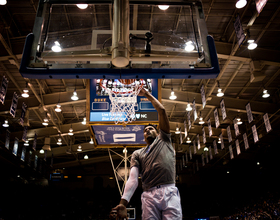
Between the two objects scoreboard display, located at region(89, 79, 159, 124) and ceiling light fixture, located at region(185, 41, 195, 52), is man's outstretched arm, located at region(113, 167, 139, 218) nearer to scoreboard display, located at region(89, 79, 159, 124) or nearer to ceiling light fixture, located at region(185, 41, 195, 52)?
ceiling light fixture, located at region(185, 41, 195, 52)

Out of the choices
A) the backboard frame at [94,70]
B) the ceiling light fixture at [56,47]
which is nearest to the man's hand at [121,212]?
the backboard frame at [94,70]

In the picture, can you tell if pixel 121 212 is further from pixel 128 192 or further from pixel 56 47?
pixel 56 47

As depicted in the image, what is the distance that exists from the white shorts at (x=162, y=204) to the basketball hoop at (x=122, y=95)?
3782 mm

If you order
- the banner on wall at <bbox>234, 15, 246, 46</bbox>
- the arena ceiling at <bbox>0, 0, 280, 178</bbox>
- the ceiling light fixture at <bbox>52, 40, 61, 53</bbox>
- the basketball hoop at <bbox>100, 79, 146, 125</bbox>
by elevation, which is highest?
the arena ceiling at <bbox>0, 0, 280, 178</bbox>

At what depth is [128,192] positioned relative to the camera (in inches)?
85.5

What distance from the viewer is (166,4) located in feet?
13.9

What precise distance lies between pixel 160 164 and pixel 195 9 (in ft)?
10.3

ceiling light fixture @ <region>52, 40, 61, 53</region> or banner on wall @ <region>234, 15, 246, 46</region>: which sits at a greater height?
banner on wall @ <region>234, 15, 246, 46</region>

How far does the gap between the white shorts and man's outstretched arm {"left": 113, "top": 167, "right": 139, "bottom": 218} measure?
16cm

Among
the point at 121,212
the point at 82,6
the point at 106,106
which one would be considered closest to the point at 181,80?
the point at 106,106

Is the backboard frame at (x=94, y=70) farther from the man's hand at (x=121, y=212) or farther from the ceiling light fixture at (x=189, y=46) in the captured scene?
the man's hand at (x=121, y=212)

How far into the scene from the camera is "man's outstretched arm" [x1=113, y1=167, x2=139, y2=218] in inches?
77.5

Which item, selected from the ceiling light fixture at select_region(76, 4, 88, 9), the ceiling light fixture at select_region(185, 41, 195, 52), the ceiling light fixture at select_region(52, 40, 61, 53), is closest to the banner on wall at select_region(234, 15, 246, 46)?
the ceiling light fixture at select_region(185, 41, 195, 52)

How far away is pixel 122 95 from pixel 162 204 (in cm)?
433
